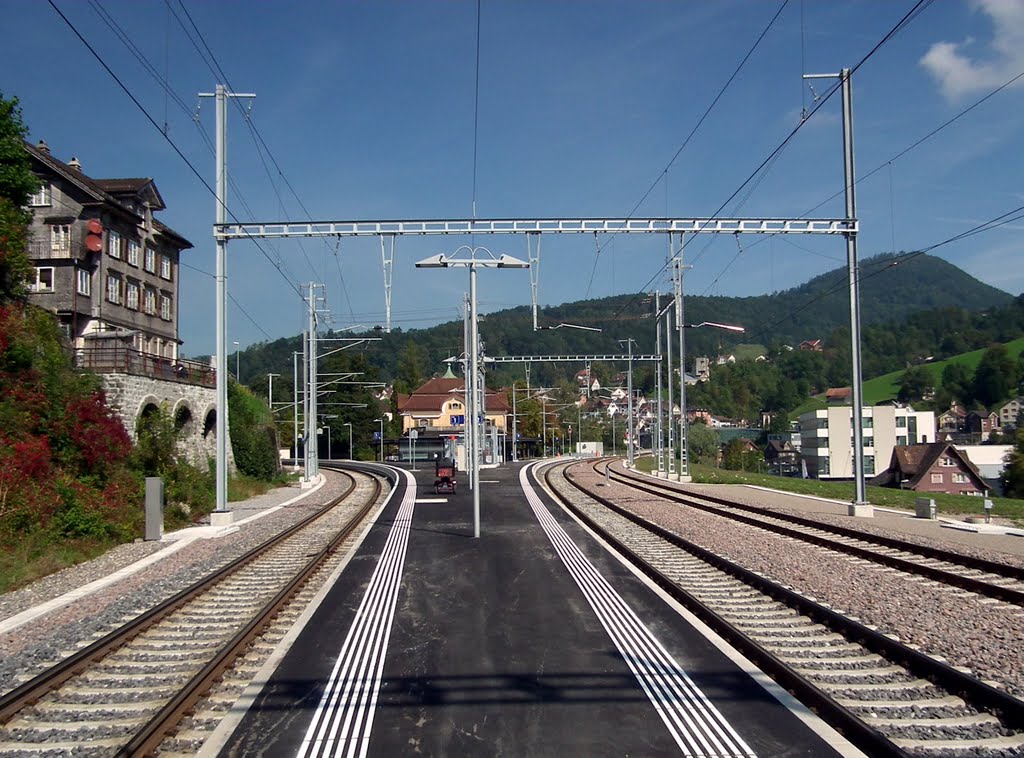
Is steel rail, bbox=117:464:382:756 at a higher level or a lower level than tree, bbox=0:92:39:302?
lower

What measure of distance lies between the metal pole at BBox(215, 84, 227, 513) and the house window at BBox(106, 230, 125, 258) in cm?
2114

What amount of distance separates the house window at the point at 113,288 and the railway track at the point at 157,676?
3173cm

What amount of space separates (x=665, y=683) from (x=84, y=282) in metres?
39.1

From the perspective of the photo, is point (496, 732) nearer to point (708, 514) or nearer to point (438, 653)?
A: point (438, 653)

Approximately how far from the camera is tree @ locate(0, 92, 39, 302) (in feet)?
79.6

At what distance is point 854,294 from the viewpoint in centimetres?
2380

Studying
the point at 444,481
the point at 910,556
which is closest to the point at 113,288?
the point at 444,481

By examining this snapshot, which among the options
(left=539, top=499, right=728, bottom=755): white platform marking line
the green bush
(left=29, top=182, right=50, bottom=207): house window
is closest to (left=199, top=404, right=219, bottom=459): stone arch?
the green bush

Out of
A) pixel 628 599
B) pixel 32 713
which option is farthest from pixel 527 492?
pixel 32 713

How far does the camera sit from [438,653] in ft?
28.5

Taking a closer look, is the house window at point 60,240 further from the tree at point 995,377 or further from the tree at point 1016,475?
the tree at point 995,377

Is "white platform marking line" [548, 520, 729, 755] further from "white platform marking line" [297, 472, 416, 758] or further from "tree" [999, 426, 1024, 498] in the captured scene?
"tree" [999, 426, 1024, 498]

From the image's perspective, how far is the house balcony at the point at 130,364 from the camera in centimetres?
2883

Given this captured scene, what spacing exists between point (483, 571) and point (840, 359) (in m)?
155
